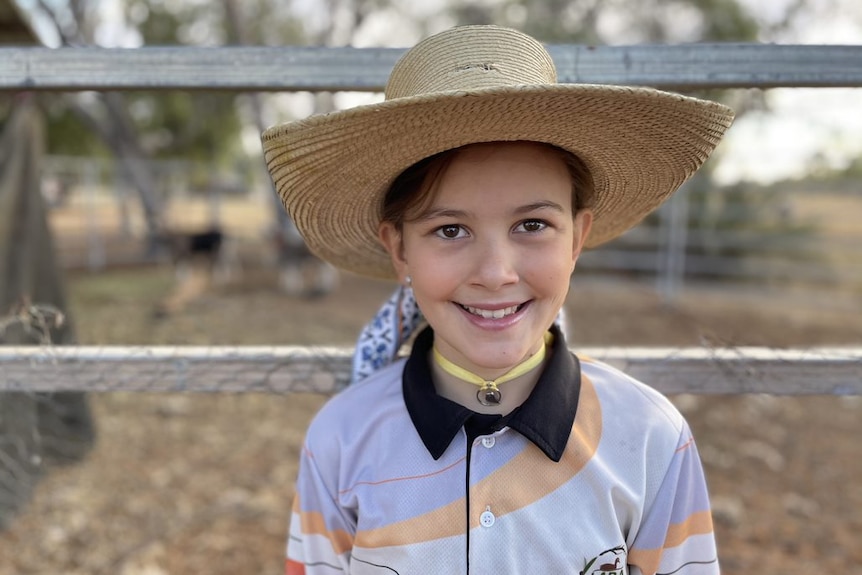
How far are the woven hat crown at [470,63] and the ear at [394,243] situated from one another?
9.6 inches

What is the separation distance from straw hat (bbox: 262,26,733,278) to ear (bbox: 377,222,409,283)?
0.18ft

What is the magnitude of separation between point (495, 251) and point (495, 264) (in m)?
0.02

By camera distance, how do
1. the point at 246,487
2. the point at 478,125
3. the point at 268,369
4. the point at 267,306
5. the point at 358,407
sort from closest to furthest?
the point at 478,125 < the point at 358,407 < the point at 268,369 < the point at 246,487 < the point at 267,306

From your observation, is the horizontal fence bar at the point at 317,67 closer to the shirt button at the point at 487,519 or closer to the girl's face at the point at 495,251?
the girl's face at the point at 495,251

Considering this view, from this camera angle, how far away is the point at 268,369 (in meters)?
1.31

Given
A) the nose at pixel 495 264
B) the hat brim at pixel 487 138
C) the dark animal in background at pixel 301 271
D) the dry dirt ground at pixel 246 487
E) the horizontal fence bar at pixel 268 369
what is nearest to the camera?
the hat brim at pixel 487 138

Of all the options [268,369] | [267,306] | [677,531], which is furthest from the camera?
[267,306]

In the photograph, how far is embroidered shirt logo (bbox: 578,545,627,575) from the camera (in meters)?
1.04

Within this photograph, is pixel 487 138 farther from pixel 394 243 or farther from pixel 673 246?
pixel 673 246

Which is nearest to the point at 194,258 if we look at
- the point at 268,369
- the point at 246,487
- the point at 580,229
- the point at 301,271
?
the point at 301,271

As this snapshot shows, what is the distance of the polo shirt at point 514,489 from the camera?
1.05m

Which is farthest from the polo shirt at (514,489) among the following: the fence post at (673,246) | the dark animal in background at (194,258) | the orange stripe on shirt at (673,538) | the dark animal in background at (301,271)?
the dark animal in background at (301,271)

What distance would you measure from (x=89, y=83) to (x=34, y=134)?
8.67 feet

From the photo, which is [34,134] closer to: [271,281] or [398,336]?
Result: [398,336]
